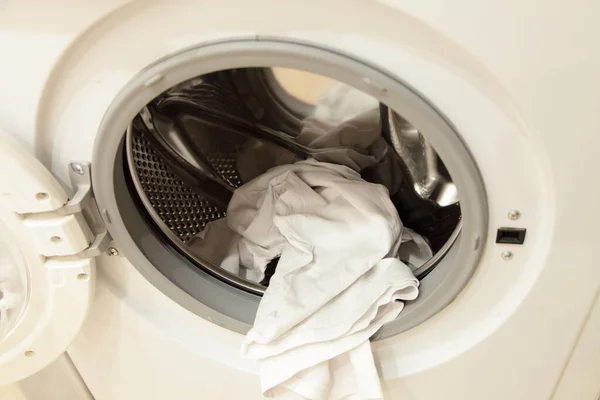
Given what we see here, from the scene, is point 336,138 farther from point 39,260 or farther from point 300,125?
point 39,260

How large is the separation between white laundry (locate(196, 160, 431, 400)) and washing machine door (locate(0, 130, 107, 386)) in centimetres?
22

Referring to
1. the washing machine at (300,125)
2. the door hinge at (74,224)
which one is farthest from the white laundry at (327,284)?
the door hinge at (74,224)

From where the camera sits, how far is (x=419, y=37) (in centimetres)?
45

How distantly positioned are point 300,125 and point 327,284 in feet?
1.00

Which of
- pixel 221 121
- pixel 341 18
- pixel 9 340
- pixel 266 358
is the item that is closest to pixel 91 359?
pixel 9 340

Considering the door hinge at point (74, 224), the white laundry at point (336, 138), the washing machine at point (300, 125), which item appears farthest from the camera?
the white laundry at point (336, 138)

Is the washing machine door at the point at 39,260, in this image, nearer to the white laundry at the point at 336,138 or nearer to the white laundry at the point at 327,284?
the white laundry at the point at 327,284

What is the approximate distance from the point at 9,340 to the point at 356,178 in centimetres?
51

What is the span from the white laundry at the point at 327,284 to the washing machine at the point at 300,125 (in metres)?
0.04

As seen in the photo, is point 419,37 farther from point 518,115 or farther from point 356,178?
point 356,178

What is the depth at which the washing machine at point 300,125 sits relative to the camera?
0.46 m

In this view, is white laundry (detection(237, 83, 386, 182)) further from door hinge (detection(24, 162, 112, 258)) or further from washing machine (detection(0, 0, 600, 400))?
door hinge (detection(24, 162, 112, 258))

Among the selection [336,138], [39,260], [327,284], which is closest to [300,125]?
[336,138]

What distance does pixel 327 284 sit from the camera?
2.15 feet
